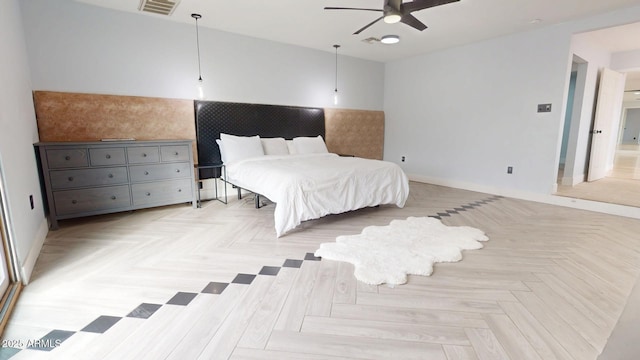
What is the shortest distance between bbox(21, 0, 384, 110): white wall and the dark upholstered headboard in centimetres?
15

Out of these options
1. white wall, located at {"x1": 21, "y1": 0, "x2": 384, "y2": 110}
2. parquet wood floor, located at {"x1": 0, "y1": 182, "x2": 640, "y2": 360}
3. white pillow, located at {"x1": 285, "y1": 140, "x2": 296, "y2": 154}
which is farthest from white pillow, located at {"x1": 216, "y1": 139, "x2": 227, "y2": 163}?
parquet wood floor, located at {"x1": 0, "y1": 182, "x2": 640, "y2": 360}

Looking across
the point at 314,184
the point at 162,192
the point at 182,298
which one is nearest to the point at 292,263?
the point at 182,298

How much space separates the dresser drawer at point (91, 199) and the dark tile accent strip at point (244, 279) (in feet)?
7.01

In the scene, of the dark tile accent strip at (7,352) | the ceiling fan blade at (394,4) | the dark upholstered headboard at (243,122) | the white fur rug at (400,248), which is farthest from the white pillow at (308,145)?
the dark tile accent strip at (7,352)

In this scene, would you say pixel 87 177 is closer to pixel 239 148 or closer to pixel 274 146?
pixel 239 148

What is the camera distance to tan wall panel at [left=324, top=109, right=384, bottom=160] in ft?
18.3

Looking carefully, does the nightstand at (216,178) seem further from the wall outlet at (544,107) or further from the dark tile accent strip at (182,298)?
the wall outlet at (544,107)

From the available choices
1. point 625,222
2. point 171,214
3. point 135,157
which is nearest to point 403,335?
point 171,214

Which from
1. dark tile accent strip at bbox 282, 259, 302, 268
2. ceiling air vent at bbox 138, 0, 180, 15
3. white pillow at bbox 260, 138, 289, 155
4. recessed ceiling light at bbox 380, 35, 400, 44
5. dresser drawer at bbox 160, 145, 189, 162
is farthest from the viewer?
white pillow at bbox 260, 138, 289, 155

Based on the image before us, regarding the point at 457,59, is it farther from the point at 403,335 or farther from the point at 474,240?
the point at 403,335

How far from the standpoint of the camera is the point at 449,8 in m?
3.30

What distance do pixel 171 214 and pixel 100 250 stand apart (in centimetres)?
107

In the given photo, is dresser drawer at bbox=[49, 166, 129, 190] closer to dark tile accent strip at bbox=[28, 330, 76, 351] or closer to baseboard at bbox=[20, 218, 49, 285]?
baseboard at bbox=[20, 218, 49, 285]

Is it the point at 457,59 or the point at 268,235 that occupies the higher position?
the point at 457,59
